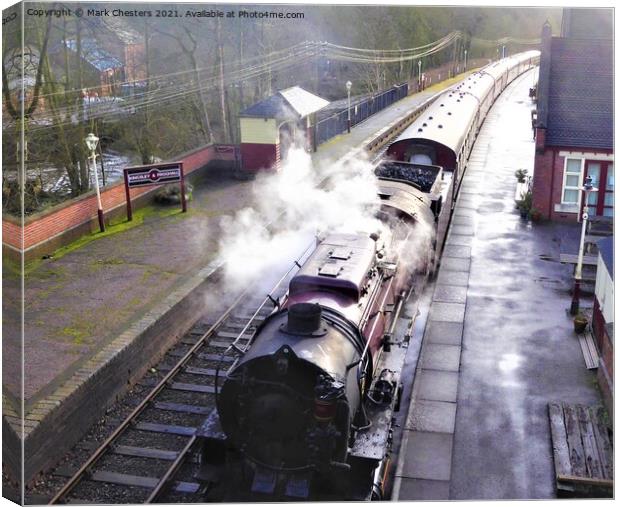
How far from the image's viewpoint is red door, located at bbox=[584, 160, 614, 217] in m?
18.5

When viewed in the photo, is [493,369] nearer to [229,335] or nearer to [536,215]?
[229,335]

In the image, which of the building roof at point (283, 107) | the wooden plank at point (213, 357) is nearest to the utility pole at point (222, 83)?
the building roof at point (283, 107)

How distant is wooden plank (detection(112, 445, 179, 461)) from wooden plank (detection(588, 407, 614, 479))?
644 centimetres

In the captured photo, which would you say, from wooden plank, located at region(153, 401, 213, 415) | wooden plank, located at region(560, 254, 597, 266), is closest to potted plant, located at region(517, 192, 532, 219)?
wooden plank, located at region(560, 254, 597, 266)

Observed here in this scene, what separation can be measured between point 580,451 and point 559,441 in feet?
1.14

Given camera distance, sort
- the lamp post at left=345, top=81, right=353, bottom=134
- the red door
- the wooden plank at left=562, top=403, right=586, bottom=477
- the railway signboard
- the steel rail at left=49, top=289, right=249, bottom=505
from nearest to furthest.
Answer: the steel rail at left=49, top=289, right=249, bottom=505
the wooden plank at left=562, top=403, right=586, bottom=477
the red door
the railway signboard
the lamp post at left=345, top=81, right=353, bottom=134

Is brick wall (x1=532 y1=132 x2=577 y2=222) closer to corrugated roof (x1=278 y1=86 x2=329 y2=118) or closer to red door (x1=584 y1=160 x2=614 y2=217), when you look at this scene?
red door (x1=584 y1=160 x2=614 y2=217)

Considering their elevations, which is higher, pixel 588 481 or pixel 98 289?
pixel 98 289

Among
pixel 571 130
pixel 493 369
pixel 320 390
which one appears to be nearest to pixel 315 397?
pixel 320 390

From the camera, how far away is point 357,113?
1339 inches

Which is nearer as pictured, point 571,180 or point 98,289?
point 98,289

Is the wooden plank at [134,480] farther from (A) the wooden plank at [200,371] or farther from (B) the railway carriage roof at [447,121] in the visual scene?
(B) the railway carriage roof at [447,121]

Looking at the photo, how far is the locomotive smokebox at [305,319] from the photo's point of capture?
357 inches

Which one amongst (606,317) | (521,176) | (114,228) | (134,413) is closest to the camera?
(134,413)
